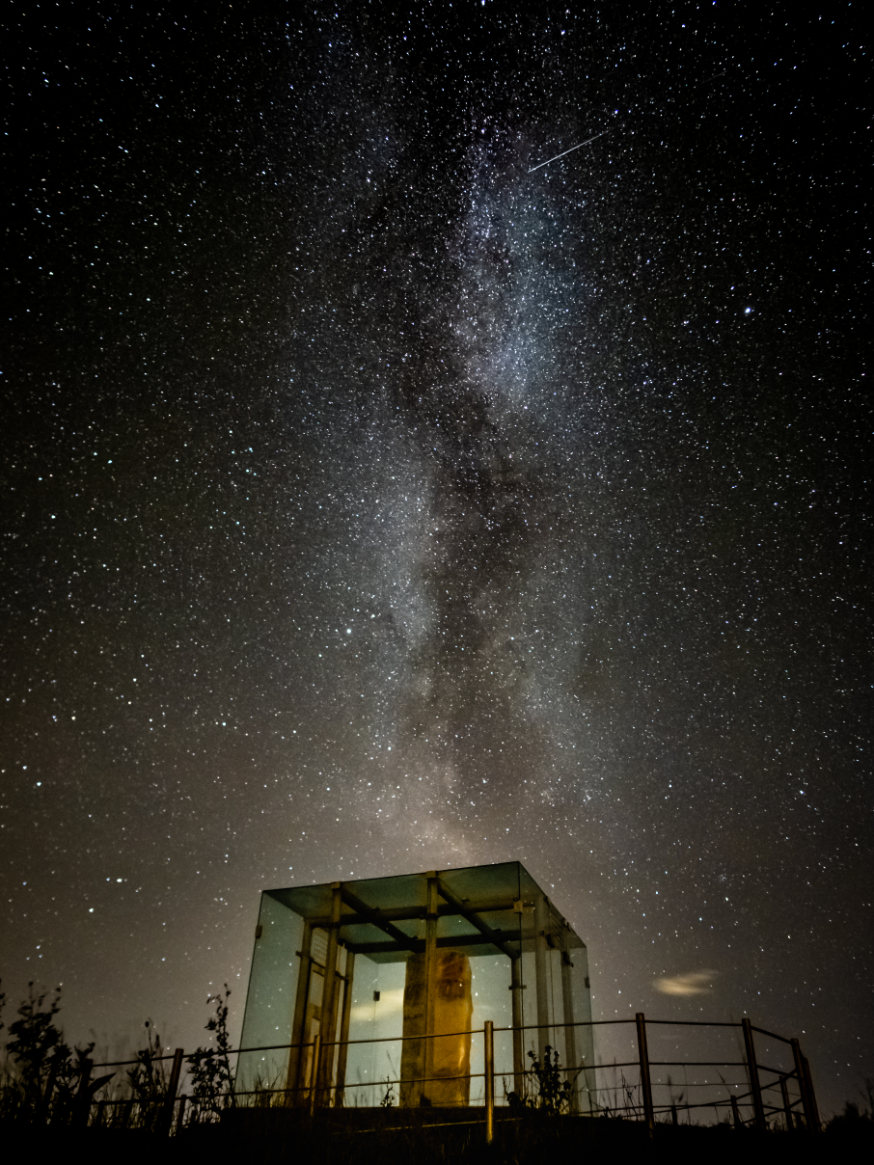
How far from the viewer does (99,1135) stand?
29.7ft

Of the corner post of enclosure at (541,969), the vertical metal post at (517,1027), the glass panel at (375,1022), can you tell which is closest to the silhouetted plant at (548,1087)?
the vertical metal post at (517,1027)

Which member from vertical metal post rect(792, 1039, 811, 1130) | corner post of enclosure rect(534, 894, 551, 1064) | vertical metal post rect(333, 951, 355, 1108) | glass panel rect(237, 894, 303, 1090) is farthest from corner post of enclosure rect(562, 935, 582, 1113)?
glass panel rect(237, 894, 303, 1090)

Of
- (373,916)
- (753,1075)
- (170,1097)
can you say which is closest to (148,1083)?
(170,1097)

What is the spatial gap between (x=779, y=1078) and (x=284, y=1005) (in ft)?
23.6

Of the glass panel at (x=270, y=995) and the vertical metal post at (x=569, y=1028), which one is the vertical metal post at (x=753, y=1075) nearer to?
the vertical metal post at (x=569, y=1028)

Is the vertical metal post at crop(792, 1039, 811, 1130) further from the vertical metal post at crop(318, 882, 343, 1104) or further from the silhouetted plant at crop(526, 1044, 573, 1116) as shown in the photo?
the vertical metal post at crop(318, 882, 343, 1104)

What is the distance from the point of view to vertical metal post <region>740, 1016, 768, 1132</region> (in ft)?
27.5

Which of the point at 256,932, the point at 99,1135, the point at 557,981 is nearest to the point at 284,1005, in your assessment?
the point at 256,932

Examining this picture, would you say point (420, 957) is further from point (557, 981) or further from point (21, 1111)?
point (21, 1111)

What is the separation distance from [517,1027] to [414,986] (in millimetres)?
2635

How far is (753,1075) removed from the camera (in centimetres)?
918

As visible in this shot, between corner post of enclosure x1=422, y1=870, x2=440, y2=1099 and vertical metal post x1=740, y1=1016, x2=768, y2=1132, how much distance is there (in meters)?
4.42

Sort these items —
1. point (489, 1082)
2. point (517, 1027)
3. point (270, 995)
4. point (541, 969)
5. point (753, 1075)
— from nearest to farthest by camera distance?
point (489, 1082) < point (753, 1075) < point (517, 1027) < point (541, 969) < point (270, 995)

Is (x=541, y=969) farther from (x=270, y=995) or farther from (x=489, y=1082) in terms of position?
(x=270, y=995)
